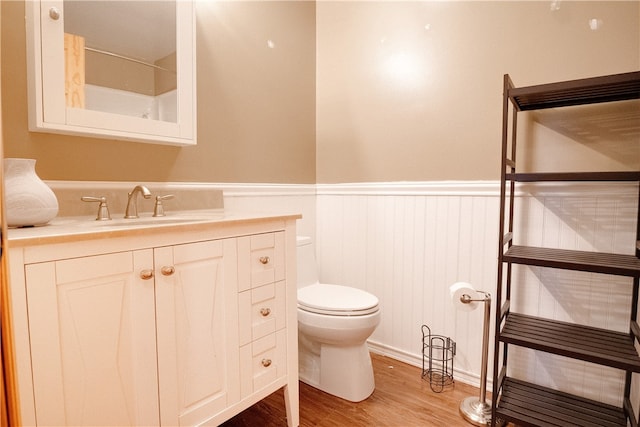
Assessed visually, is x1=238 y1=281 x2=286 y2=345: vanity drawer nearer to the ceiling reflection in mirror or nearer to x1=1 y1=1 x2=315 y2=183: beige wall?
x1=1 y1=1 x2=315 y2=183: beige wall

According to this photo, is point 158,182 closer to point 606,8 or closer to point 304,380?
point 304,380

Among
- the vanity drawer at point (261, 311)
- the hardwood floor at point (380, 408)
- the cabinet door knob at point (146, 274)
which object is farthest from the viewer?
the hardwood floor at point (380, 408)

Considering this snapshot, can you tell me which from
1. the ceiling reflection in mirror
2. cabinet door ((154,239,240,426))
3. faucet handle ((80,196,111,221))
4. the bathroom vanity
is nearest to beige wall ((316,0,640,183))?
the bathroom vanity

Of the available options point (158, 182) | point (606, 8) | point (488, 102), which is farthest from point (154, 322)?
point (606, 8)

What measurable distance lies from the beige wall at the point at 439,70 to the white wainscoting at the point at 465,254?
4.9 inches

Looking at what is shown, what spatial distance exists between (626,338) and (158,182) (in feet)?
6.52

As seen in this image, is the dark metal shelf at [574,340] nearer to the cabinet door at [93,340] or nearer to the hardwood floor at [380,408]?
the hardwood floor at [380,408]

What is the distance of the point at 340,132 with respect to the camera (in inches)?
90.7

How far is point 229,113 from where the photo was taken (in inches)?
74.4

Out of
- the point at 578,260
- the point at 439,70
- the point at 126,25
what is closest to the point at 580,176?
the point at 578,260

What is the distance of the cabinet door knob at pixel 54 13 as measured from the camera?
123cm

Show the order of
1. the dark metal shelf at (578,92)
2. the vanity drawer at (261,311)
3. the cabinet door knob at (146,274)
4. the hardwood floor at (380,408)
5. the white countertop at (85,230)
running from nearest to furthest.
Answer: the white countertop at (85,230) → the cabinet door knob at (146,274) → the dark metal shelf at (578,92) → the vanity drawer at (261,311) → the hardwood floor at (380,408)

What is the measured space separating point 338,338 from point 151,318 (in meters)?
0.85

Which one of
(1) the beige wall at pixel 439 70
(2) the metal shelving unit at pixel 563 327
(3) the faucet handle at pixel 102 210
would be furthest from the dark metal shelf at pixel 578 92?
(3) the faucet handle at pixel 102 210
